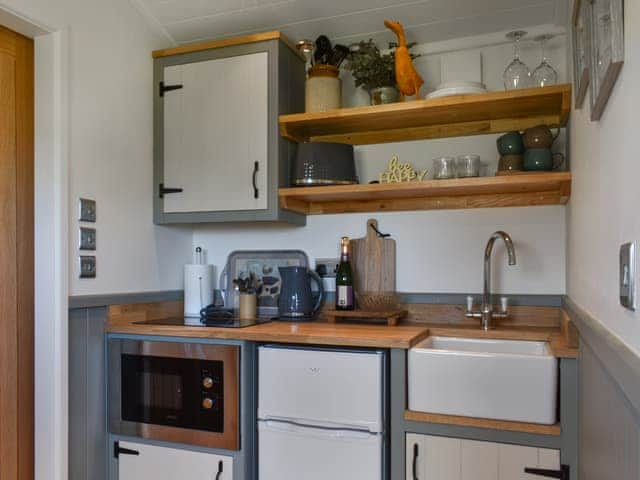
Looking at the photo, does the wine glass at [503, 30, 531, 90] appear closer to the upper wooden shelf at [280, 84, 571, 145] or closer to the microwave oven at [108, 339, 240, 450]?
the upper wooden shelf at [280, 84, 571, 145]

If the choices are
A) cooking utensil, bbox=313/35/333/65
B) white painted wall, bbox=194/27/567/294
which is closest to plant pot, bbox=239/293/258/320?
white painted wall, bbox=194/27/567/294

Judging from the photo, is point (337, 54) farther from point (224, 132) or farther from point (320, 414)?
point (320, 414)

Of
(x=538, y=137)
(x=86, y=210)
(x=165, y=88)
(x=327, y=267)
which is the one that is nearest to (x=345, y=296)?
(x=327, y=267)

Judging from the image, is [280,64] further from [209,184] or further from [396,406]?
[396,406]

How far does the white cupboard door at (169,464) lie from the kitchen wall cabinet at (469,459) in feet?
2.19

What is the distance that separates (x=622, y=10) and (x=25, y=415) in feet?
6.74

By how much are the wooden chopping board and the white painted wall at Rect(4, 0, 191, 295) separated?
90cm

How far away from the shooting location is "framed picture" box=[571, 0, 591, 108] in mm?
1141

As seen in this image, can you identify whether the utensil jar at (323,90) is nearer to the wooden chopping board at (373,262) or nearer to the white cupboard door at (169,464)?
the wooden chopping board at (373,262)

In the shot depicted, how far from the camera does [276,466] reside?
5.97 ft

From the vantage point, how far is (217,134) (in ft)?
7.49

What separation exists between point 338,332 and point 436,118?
3.20 feet

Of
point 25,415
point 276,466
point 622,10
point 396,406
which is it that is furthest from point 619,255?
point 25,415

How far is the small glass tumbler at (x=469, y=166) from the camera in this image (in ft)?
6.66
